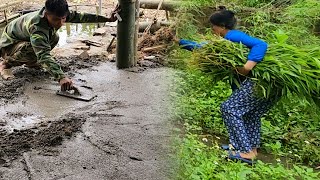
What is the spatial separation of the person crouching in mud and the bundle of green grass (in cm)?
159

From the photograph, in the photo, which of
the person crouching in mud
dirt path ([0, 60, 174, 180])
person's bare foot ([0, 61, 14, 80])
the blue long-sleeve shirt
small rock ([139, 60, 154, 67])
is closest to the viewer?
dirt path ([0, 60, 174, 180])

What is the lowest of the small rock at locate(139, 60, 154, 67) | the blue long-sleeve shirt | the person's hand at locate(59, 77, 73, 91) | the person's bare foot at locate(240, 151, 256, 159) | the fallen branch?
the person's bare foot at locate(240, 151, 256, 159)

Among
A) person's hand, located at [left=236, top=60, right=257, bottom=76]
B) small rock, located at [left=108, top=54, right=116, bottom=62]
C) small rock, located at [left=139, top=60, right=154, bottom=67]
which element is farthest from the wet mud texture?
person's hand, located at [left=236, top=60, right=257, bottom=76]

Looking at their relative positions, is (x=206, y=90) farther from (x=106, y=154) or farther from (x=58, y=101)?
(x=106, y=154)

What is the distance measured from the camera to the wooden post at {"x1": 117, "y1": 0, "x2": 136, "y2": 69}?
5578 millimetres

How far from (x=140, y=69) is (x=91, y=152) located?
2.71 metres

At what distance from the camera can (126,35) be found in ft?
Answer: 18.8

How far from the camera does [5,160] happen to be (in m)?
3.05

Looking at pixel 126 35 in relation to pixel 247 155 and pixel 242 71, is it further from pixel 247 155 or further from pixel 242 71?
pixel 247 155

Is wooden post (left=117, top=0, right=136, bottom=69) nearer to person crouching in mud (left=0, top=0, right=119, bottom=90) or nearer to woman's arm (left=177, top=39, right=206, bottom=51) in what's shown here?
person crouching in mud (left=0, top=0, right=119, bottom=90)

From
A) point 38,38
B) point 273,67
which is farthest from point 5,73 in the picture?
point 273,67

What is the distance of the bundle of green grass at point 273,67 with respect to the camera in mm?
3611

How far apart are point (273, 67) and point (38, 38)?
2466 millimetres

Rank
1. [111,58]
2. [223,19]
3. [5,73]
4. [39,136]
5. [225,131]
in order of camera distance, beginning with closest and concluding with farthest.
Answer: [39,136] < [223,19] < [225,131] < [5,73] < [111,58]
